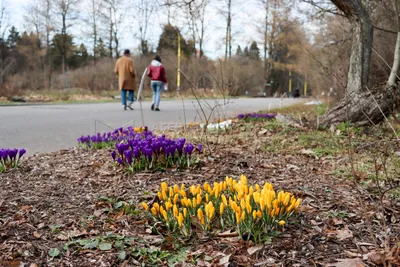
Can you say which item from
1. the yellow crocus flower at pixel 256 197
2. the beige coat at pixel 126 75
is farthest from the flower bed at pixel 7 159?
the beige coat at pixel 126 75

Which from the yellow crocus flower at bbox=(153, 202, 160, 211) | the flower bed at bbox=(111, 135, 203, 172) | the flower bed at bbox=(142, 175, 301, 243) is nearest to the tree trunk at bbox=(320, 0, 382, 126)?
the flower bed at bbox=(111, 135, 203, 172)

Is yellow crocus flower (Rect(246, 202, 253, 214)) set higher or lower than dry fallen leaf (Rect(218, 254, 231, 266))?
higher

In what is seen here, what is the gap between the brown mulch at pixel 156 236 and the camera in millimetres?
2035

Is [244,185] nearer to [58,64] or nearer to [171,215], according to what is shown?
[171,215]

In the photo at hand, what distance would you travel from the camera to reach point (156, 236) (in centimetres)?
229

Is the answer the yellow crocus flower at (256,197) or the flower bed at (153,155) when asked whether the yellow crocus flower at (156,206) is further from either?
the flower bed at (153,155)

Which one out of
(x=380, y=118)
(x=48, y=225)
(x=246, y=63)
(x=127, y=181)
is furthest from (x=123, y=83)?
(x=246, y=63)

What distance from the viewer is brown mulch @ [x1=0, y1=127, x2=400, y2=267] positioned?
80.1 inches

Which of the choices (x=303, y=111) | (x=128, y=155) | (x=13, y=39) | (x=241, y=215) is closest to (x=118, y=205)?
(x=128, y=155)

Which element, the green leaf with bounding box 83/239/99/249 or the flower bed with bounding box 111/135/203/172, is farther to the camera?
the flower bed with bounding box 111/135/203/172

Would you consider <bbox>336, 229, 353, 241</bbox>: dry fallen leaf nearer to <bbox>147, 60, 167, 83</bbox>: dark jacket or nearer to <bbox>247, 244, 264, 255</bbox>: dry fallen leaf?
<bbox>247, 244, 264, 255</bbox>: dry fallen leaf

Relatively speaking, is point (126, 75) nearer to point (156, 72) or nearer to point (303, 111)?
point (156, 72)

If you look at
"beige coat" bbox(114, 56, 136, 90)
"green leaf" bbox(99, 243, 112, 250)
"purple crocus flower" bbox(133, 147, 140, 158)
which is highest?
"beige coat" bbox(114, 56, 136, 90)

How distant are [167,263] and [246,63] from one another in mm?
42996
